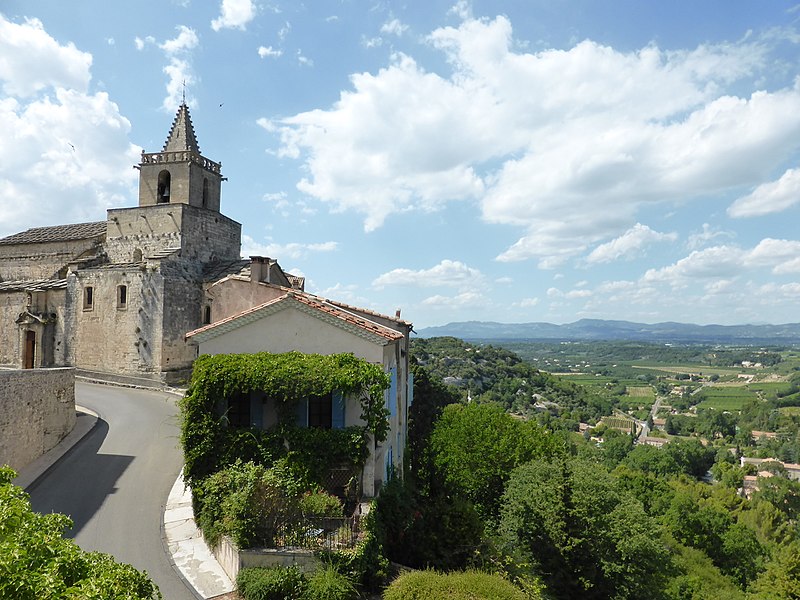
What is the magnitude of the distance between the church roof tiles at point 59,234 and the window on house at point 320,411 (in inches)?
1148

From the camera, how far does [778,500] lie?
58531mm

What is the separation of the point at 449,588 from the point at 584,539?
8.71 m

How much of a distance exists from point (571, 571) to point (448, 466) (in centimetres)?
666

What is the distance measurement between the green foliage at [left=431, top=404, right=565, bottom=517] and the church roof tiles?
28934 mm

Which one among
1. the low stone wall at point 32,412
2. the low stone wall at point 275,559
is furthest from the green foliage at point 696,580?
the low stone wall at point 32,412

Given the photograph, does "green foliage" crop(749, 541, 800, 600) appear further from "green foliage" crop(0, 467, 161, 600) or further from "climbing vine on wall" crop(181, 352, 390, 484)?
"green foliage" crop(0, 467, 161, 600)

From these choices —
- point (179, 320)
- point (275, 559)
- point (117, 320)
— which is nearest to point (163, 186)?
point (117, 320)

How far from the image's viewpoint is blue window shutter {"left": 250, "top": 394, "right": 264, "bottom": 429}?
14078 millimetres

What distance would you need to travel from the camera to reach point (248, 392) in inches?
546

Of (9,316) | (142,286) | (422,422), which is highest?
(142,286)

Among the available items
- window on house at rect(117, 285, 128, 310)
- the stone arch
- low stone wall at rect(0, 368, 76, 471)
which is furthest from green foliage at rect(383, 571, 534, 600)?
the stone arch

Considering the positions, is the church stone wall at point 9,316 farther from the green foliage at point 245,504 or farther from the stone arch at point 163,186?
the green foliage at point 245,504

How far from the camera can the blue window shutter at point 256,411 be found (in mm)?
14078

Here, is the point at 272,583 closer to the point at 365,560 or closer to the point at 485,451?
the point at 365,560
